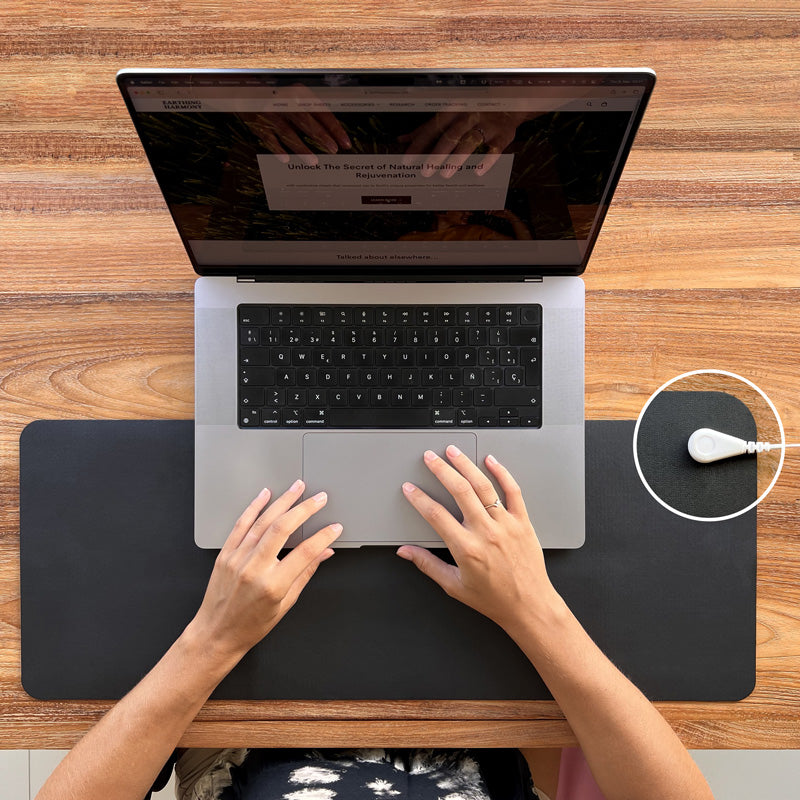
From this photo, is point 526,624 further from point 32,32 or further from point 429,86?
point 32,32

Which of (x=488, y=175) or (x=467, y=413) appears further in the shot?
(x=467, y=413)

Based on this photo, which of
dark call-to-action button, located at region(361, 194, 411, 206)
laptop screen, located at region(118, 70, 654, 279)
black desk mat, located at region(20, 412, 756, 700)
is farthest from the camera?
black desk mat, located at region(20, 412, 756, 700)

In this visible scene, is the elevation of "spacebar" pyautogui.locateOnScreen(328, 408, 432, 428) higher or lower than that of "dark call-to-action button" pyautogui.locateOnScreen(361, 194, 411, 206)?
lower

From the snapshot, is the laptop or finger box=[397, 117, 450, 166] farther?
the laptop

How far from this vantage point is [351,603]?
0.75m

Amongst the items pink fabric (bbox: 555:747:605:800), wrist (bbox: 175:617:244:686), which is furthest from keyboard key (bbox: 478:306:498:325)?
pink fabric (bbox: 555:747:605:800)

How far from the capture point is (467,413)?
720mm

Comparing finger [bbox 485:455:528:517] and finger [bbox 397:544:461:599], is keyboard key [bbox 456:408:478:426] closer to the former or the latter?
finger [bbox 485:455:528:517]

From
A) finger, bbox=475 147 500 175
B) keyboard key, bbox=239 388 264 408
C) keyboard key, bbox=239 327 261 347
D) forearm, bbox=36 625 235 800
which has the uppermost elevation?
finger, bbox=475 147 500 175

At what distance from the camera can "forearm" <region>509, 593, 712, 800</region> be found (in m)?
0.67

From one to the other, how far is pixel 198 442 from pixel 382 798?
1.65 ft

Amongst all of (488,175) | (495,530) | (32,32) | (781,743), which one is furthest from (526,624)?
(32,32)

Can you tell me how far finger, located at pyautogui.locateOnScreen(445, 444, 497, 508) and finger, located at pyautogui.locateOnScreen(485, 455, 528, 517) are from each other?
13 millimetres

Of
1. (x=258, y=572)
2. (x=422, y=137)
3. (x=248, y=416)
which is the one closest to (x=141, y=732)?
(x=258, y=572)
